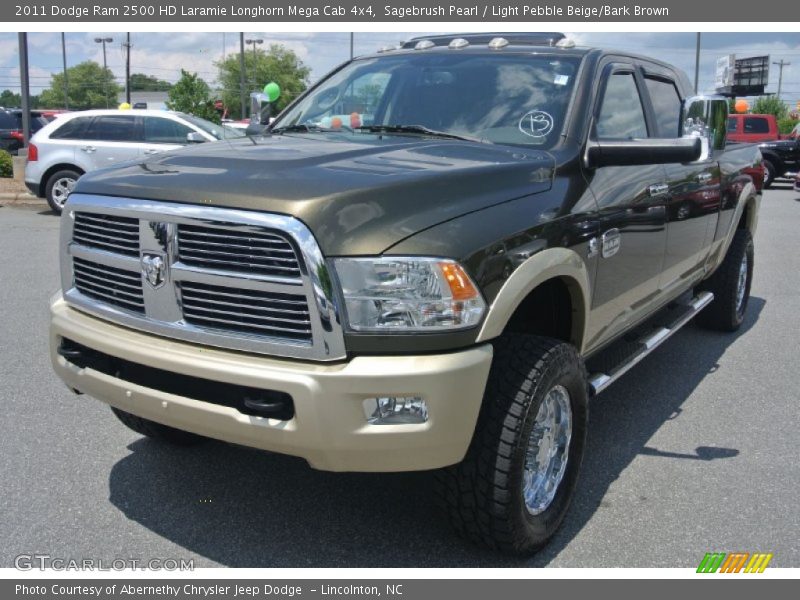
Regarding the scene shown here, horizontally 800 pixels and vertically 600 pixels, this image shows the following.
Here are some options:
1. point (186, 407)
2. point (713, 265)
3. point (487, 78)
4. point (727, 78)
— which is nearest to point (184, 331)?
point (186, 407)

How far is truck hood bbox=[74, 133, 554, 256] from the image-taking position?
101 inches

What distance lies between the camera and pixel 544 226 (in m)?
3.06

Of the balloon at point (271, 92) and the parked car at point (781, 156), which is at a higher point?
the balloon at point (271, 92)

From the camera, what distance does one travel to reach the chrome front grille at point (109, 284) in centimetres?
293

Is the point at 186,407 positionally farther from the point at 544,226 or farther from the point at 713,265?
the point at 713,265

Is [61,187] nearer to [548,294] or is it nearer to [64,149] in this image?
[64,149]

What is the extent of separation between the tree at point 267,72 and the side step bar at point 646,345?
88.2m

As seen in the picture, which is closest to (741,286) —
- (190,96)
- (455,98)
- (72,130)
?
(455,98)

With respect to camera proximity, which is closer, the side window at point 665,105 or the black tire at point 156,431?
the black tire at point 156,431

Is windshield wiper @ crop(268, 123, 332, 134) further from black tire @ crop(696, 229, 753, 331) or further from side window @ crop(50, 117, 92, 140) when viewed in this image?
side window @ crop(50, 117, 92, 140)

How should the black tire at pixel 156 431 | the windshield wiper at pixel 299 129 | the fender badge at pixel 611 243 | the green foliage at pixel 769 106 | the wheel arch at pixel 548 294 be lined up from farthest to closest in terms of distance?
the green foliage at pixel 769 106 → the windshield wiper at pixel 299 129 → the black tire at pixel 156 431 → the fender badge at pixel 611 243 → the wheel arch at pixel 548 294

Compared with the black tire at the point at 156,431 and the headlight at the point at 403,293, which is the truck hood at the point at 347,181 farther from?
the black tire at the point at 156,431

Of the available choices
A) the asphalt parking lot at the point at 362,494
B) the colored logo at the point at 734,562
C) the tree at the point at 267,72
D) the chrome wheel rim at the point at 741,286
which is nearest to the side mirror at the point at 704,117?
the asphalt parking lot at the point at 362,494

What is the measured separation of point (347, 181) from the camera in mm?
2709
